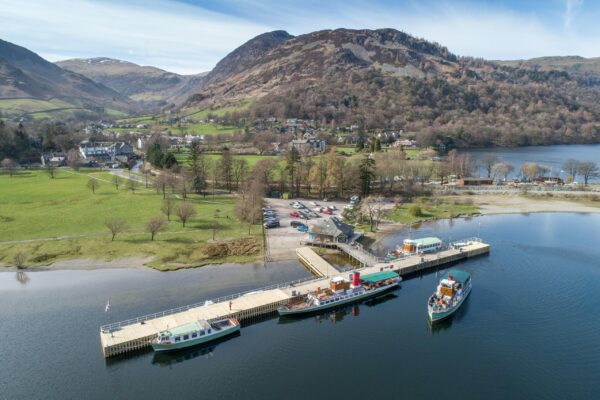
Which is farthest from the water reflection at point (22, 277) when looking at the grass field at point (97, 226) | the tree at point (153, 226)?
the tree at point (153, 226)

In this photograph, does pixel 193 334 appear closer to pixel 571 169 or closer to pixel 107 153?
pixel 571 169

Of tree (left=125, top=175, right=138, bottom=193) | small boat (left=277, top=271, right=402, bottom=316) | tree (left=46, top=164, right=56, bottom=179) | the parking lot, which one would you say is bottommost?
small boat (left=277, top=271, right=402, bottom=316)

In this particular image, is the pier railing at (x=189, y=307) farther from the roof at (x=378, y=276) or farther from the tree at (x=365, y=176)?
the tree at (x=365, y=176)

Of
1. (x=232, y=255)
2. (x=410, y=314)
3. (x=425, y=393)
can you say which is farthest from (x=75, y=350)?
(x=410, y=314)

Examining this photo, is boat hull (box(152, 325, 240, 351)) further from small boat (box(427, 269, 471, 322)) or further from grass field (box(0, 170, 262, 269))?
small boat (box(427, 269, 471, 322))

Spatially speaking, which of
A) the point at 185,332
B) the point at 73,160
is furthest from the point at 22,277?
the point at 73,160

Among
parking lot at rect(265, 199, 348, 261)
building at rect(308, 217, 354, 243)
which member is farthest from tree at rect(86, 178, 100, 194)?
building at rect(308, 217, 354, 243)
